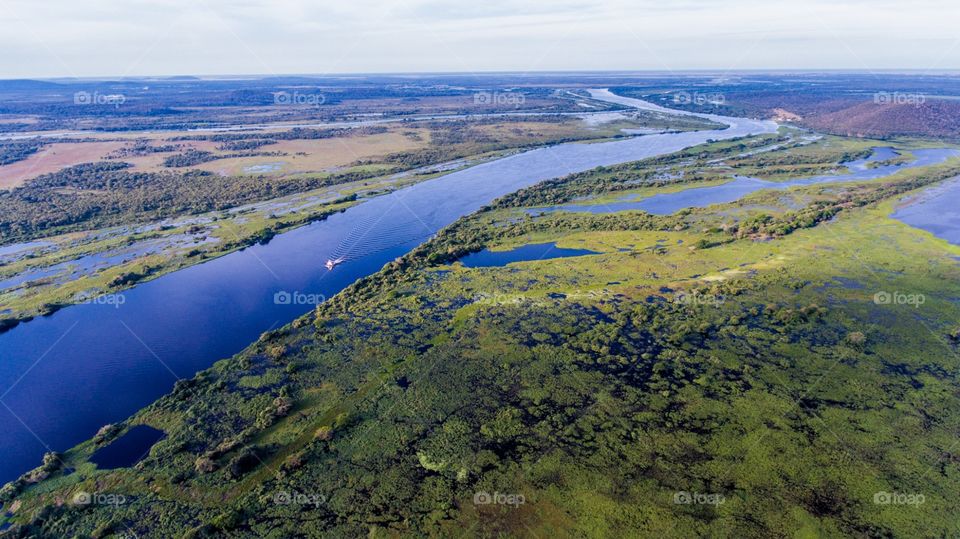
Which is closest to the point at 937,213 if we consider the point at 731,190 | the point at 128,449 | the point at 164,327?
the point at 731,190

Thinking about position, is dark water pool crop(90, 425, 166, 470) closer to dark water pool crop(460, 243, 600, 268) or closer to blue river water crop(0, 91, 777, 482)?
blue river water crop(0, 91, 777, 482)

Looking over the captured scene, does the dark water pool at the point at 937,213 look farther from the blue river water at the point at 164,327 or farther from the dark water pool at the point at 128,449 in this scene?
the dark water pool at the point at 128,449

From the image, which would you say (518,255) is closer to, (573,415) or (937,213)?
(573,415)

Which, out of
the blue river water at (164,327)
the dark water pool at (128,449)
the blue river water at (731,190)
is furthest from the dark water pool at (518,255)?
the dark water pool at (128,449)

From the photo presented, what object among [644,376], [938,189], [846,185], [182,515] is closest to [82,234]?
[182,515]

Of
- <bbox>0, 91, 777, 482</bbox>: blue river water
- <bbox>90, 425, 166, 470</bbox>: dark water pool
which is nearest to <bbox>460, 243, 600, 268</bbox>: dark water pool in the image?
<bbox>0, 91, 777, 482</bbox>: blue river water
